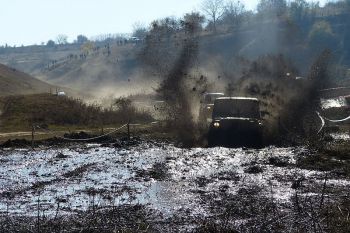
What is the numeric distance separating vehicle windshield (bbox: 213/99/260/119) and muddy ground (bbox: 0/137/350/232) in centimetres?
210

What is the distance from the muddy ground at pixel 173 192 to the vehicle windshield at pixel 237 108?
210cm

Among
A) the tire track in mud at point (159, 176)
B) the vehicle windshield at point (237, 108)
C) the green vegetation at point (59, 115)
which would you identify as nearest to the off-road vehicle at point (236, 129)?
the vehicle windshield at point (237, 108)

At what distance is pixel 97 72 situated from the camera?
6378 inches

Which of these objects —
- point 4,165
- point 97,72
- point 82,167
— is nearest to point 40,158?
point 4,165

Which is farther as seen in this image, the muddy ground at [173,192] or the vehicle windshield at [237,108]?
the vehicle windshield at [237,108]

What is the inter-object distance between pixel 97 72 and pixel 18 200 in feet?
499

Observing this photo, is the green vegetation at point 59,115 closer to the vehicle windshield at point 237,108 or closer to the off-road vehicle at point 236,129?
the vehicle windshield at point 237,108

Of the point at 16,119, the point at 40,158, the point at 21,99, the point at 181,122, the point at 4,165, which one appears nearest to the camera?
the point at 4,165

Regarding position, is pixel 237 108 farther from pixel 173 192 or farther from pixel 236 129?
pixel 173 192

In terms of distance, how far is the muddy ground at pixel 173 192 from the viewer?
30.3 ft

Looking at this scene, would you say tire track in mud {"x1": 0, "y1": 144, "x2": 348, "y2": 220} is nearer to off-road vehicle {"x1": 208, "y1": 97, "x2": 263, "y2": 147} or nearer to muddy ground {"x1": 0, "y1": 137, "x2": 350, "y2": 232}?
muddy ground {"x1": 0, "y1": 137, "x2": 350, "y2": 232}

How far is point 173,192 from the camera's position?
12.7m

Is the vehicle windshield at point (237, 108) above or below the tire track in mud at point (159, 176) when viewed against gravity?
above

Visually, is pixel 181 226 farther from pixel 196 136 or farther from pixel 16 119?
pixel 16 119
